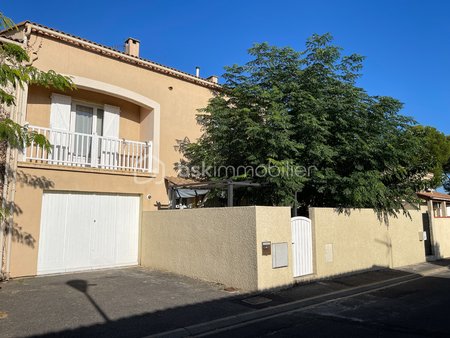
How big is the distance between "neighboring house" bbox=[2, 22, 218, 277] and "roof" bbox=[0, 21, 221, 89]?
34 millimetres

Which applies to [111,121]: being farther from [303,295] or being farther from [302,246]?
[303,295]

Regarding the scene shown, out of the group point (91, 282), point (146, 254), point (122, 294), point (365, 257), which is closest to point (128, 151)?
point (146, 254)

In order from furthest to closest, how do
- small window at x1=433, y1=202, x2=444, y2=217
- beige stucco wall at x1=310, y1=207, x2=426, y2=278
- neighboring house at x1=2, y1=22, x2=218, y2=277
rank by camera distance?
small window at x1=433, y1=202, x2=444, y2=217
beige stucco wall at x1=310, y1=207, x2=426, y2=278
neighboring house at x1=2, y1=22, x2=218, y2=277

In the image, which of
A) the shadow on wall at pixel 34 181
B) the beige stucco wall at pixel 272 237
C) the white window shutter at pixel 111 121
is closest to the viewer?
the beige stucco wall at pixel 272 237

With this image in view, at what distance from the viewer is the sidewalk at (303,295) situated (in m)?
6.14

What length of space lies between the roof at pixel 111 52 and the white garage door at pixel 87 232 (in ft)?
16.1

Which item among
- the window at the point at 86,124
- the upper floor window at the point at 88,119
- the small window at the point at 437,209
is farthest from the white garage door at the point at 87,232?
the small window at the point at 437,209

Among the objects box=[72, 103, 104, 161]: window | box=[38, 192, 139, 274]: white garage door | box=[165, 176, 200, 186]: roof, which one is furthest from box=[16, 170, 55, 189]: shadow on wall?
box=[165, 176, 200, 186]: roof

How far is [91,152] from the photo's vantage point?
11.6m

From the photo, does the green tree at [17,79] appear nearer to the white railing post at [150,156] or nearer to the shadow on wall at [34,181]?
the shadow on wall at [34,181]

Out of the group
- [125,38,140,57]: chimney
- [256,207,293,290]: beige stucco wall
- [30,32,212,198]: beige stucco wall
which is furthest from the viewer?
[125,38,140,57]: chimney

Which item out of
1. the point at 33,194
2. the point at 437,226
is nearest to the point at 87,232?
the point at 33,194

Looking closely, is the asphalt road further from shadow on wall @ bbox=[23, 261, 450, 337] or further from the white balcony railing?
the white balcony railing

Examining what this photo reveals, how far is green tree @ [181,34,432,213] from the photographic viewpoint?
1062cm
